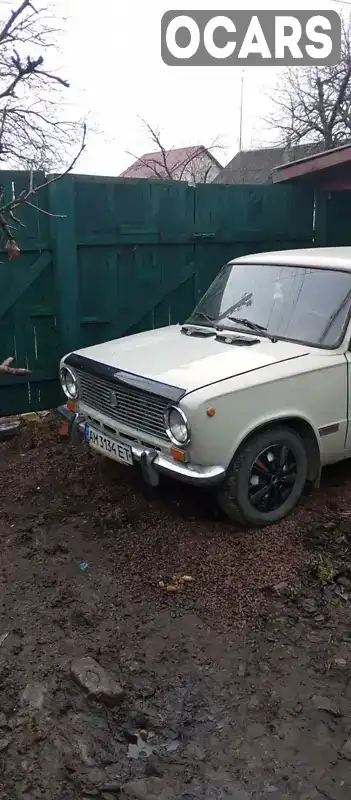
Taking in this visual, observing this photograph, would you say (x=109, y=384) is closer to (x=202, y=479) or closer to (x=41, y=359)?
(x=202, y=479)

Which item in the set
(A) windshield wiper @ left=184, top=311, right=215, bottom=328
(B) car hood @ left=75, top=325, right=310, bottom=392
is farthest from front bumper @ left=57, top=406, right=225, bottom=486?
(A) windshield wiper @ left=184, top=311, right=215, bottom=328

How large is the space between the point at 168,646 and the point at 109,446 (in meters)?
1.43

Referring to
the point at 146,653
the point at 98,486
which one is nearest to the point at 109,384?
the point at 98,486

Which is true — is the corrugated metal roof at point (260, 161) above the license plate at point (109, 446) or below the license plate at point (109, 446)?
above

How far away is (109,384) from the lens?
4.19 meters

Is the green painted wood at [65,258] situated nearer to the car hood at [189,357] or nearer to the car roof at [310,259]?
the car hood at [189,357]

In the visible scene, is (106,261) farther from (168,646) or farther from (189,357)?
(168,646)

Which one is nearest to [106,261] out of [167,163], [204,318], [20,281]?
[20,281]

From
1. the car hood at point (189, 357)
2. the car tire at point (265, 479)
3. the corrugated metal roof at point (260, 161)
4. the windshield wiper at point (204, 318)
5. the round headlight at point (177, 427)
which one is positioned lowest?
the car tire at point (265, 479)

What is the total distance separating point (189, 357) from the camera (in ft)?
13.6

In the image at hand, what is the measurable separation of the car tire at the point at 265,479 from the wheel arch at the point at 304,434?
3 cm

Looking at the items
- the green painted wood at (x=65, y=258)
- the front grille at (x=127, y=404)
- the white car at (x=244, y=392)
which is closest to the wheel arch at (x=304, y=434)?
the white car at (x=244, y=392)

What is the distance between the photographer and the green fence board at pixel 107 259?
5980mm

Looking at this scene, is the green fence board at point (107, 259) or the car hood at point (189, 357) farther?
the green fence board at point (107, 259)
